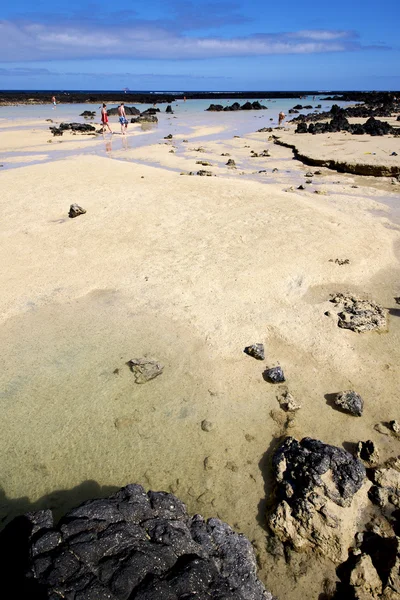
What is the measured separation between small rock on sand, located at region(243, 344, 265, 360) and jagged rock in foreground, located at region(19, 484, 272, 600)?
2.77 meters

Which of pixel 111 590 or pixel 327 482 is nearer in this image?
pixel 111 590

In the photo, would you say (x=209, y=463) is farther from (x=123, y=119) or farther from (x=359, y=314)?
(x=123, y=119)

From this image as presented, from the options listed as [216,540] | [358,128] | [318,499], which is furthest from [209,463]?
[358,128]

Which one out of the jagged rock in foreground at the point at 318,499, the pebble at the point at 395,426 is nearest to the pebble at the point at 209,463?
the jagged rock in foreground at the point at 318,499

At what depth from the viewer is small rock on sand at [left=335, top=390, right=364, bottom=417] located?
4.88 metres

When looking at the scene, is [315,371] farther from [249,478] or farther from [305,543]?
[305,543]

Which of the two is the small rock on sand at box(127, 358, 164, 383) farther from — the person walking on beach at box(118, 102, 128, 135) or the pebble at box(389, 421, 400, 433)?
the person walking on beach at box(118, 102, 128, 135)

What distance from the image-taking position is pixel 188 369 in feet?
18.4

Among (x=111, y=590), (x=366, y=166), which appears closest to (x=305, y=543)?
(x=111, y=590)

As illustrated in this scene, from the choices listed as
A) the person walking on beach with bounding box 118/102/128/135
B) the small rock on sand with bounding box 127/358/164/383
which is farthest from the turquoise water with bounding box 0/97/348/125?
the small rock on sand with bounding box 127/358/164/383

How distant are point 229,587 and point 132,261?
270 inches

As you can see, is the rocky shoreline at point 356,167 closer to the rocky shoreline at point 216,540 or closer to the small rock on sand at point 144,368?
the small rock on sand at point 144,368

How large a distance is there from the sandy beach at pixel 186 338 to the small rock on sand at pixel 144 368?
14 centimetres

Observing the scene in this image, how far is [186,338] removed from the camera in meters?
6.23
